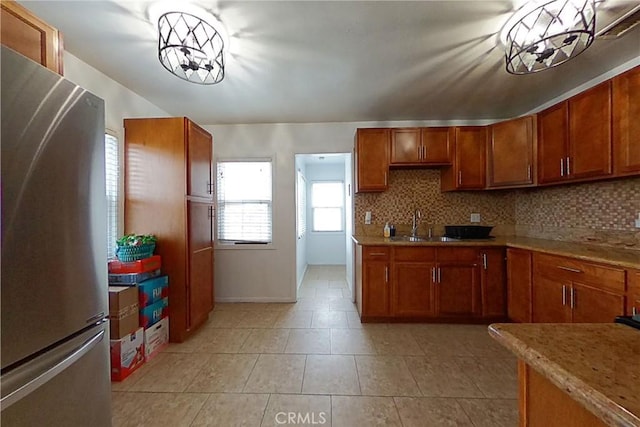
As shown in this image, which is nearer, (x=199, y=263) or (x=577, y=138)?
(x=577, y=138)

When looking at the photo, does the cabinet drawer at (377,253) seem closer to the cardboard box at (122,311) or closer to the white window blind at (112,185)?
the cardboard box at (122,311)

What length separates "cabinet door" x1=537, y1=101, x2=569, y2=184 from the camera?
8.30 ft

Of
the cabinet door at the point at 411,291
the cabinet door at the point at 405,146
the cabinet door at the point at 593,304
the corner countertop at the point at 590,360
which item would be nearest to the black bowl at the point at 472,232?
the cabinet door at the point at 411,291

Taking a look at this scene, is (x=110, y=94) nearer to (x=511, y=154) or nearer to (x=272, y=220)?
(x=272, y=220)

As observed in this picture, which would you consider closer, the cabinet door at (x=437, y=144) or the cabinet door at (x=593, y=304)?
the cabinet door at (x=593, y=304)

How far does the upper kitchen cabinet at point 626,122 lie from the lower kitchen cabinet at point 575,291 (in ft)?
2.65

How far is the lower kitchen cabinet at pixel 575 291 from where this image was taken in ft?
5.93

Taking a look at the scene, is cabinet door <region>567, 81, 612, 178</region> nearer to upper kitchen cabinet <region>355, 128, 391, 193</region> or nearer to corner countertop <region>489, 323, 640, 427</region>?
upper kitchen cabinet <region>355, 128, 391, 193</region>

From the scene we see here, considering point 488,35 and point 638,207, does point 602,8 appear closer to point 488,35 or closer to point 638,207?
point 488,35

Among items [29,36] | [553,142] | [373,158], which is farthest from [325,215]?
[29,36]

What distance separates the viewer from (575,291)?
2.09m

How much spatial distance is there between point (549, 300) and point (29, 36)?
149 inches

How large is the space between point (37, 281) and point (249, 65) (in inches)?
81.5

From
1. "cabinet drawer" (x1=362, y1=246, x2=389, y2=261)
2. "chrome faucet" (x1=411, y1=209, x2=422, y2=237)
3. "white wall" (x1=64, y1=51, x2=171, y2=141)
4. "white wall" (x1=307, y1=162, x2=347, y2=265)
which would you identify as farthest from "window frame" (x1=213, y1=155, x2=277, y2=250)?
"white wall" (x1=307, y1=162, x2=347, y2=265)
